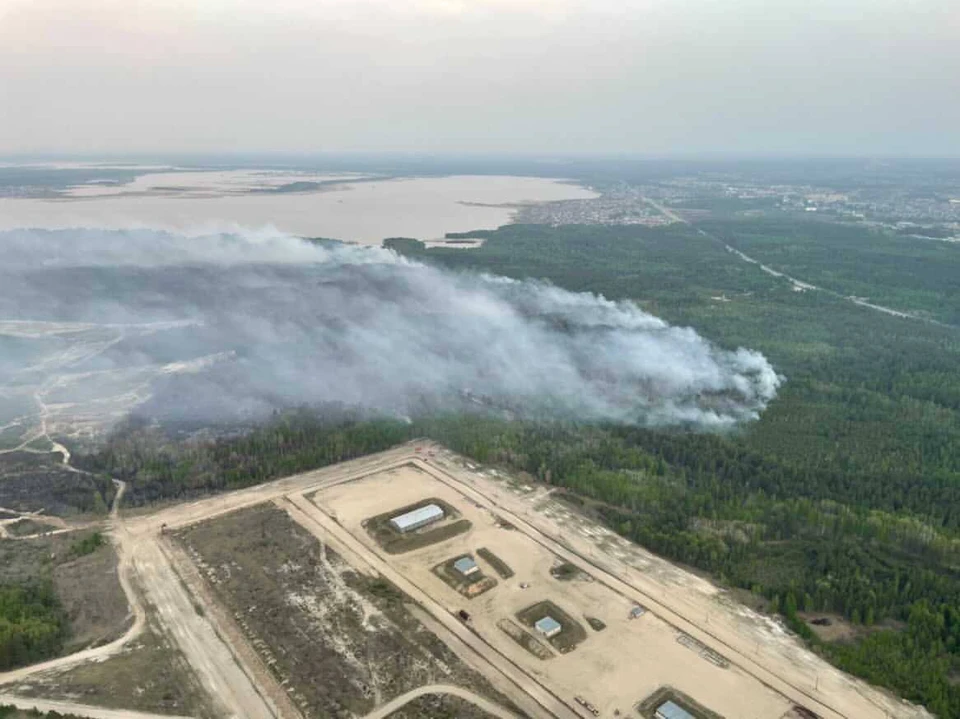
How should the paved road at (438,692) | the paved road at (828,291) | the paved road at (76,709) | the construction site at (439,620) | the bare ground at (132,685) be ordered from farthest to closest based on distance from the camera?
1. the paved road at (828,291)
2. the construction site at (439,620)
3. the bare ground at (132,685)
4. the paved road at (438,692)
5. the paved road at (76,709)

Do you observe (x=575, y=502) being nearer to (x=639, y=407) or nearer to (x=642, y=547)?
(x=642, y=547)

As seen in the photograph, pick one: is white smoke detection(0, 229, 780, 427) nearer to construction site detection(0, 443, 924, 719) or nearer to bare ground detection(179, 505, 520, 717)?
construction site detection(0, 443, 924, 719)

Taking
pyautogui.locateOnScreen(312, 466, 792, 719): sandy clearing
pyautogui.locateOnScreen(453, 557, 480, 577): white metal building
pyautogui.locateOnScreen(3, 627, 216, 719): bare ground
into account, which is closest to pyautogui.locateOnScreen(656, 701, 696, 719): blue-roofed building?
pyautogui.locateOnScreen(312, 466, 792, 719): sandy clearing

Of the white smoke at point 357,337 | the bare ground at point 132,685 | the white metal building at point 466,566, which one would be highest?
the white smoke at point 357,337

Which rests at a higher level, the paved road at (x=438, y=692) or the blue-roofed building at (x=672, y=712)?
the blue-roofed building at (x=672, y=712)

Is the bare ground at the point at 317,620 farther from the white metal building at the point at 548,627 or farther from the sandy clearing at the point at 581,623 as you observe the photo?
the white metal building at the point at 548,627

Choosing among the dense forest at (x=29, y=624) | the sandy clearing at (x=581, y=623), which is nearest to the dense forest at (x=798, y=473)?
the sandy clearing at (x=581, y=623)

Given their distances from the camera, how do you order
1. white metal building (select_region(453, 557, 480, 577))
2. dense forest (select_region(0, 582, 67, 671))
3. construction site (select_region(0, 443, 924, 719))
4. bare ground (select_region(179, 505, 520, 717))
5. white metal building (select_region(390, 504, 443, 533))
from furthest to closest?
1. white metal building (select_region(390, 504, 443, 533))
2. white metal building (select_region(453, 557, 480, 577))
3. dense forest (select_region(0, 582, 67, 671))
4. bare ground (select_region(179, 505, 520, 717))
5. construction site (select_region(0, 443, 924, 719))
